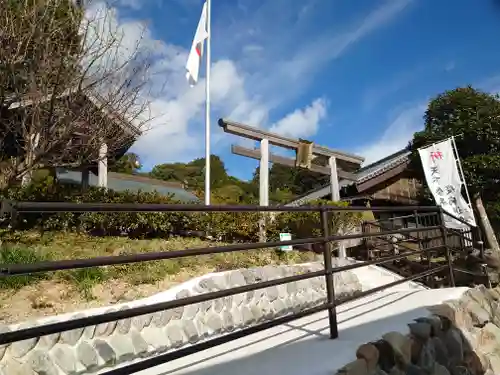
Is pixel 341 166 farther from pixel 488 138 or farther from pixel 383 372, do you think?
pixel 383 372

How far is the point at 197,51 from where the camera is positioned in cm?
948

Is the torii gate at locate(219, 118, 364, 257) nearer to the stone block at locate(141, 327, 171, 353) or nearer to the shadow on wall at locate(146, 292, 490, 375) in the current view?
the stone block at locate(141, 327, 171, 353)

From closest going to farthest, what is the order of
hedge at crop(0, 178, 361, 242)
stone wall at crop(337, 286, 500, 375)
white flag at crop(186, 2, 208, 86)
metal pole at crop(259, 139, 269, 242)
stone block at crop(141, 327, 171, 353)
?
1. stone wall at crop(337, 286, 500, 375)
2. stone block at crop(141, 327, 171, 353)
3. hedge at crop(0, 178, 361, 242)
4. metal pole at crop(259, 139, 269, 242)
5. white flag at crop(186, 2, 208, 86)

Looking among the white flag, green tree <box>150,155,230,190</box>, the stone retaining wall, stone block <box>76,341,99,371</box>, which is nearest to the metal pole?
the white flag

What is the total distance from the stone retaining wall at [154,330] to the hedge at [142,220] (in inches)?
94.8

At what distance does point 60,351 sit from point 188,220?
5001 millimetres

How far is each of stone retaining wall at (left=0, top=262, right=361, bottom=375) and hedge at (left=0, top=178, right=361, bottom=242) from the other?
241 cm

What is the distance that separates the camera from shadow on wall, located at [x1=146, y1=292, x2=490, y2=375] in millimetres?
1871

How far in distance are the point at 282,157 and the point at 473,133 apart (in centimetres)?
786

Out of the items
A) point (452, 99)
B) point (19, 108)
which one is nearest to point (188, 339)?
point (19, 108)

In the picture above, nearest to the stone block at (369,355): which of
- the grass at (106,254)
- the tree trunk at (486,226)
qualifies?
the grass at (106,254)

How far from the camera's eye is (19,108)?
5.79 m

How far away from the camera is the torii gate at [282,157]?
846cm

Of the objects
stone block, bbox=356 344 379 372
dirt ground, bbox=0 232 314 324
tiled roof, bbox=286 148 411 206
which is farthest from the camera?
tiled roof, bbox=286 148 411 206
